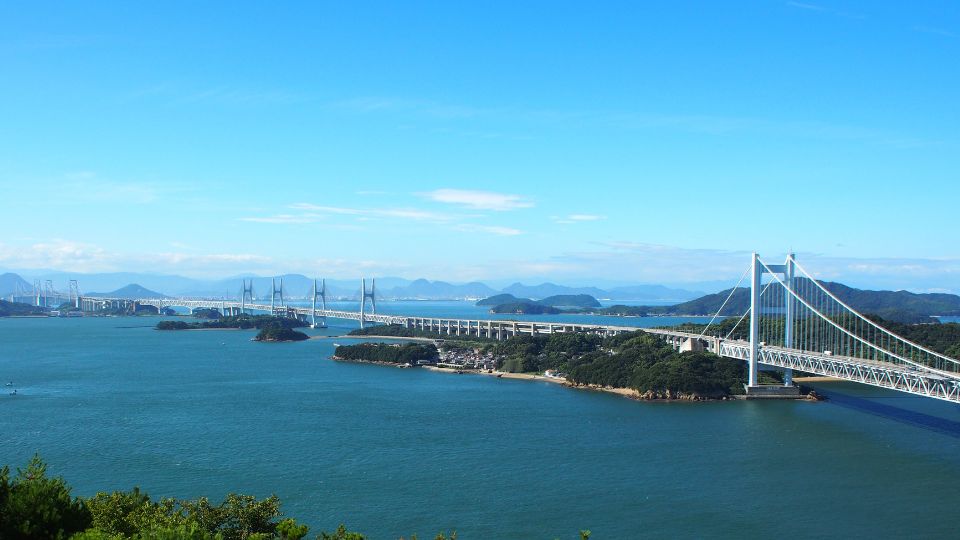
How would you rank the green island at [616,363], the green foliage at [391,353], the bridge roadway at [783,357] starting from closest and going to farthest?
the bridge roadway at [783,357]
the green island at [616,363]
the green foliage at [391,353]

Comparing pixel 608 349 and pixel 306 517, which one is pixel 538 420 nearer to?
pixel 306 517

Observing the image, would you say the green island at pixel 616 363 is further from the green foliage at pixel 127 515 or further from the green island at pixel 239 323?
the green island at pixel 239 323

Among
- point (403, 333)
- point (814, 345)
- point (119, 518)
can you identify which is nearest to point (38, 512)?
point (119, 518)

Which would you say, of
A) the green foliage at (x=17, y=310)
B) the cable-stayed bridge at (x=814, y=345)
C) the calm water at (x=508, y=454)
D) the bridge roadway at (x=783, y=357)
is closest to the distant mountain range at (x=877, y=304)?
the bridge roadway at (x=783, y=357)

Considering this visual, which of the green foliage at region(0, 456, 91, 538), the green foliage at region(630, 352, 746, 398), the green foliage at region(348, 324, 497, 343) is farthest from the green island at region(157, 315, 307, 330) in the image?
the green foliage at region(0, 456, 91, 538)

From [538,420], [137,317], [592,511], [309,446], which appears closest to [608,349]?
[538,420]

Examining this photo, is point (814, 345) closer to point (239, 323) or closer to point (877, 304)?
point (239, 323)

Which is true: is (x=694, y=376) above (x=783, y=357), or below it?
below
